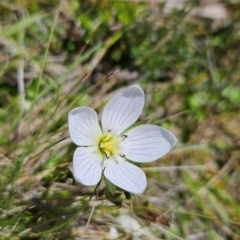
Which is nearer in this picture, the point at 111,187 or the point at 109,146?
the point at 111,187

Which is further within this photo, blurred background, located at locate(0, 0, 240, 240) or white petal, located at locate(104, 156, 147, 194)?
blurred background, located at locate(0, 0, 240, 240)

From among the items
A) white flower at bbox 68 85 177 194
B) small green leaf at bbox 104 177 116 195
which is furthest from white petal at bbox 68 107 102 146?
small green leaf at bbox 104 177 116 195

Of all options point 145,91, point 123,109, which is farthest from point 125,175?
point 145,91

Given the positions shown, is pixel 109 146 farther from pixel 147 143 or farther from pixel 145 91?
pixel 145 91

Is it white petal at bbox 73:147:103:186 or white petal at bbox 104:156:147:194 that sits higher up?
white petal at bbox 73:147:103:186

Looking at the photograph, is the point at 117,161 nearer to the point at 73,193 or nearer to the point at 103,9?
the point at 73,193

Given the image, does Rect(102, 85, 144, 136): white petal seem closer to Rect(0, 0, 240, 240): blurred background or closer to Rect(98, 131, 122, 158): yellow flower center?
Rect(98, 131, 122, 158): yellow flower center
